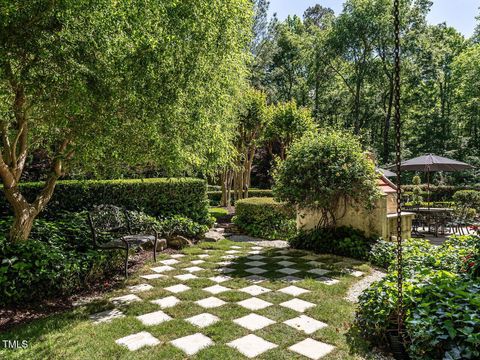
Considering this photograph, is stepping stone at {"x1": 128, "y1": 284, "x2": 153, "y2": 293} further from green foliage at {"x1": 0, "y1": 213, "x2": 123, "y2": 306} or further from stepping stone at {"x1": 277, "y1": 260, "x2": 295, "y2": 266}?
stepping stone at {"x1": 277, "y1": 260, "x2": 295, "y2": 266}

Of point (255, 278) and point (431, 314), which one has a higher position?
point (431, 314)

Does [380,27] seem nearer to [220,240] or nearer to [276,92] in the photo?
[276,92]

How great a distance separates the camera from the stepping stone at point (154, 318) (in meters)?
3.42

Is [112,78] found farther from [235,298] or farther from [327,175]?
[327,175]

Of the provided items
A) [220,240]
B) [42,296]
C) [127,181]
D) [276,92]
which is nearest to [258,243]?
[220,240]

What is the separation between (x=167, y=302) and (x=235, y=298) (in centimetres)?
83

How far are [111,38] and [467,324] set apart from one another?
389 cm

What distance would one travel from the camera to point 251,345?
2.93 m

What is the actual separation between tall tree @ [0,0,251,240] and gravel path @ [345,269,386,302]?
281 centimetres

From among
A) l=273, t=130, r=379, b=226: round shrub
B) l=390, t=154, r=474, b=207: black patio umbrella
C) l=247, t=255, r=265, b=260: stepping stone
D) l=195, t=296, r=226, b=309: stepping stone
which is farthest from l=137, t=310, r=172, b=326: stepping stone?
l=390, t=154, r=474, b=207: black patio umbrella

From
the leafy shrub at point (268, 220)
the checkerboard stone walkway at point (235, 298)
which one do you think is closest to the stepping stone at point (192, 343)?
the checkerboard stone walkway at point (235, 298)

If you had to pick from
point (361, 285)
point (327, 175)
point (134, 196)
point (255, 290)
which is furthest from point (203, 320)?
point (134, 196)

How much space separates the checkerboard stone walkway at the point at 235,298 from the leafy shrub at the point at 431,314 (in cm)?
49

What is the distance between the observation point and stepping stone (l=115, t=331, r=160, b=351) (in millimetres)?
2940
